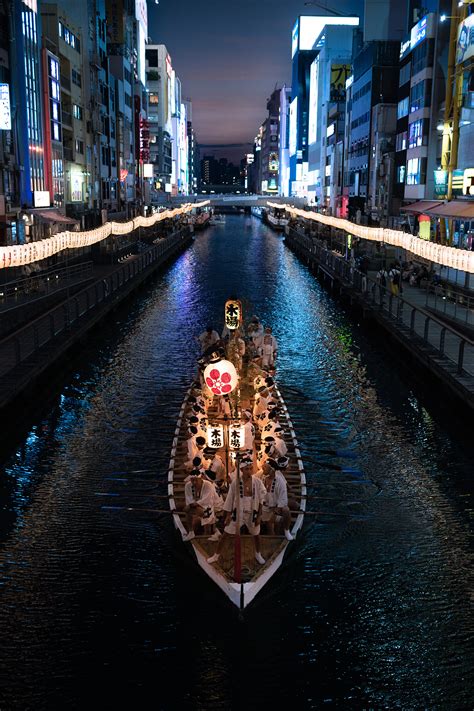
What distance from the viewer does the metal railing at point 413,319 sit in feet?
96.5

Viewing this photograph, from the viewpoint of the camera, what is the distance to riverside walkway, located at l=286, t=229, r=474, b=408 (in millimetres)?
27719

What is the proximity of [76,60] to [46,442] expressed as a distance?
78875mm

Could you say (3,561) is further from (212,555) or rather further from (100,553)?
(212,555)

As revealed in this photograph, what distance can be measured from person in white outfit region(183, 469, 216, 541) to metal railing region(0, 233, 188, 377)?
1405cm

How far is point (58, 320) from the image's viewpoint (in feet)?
123

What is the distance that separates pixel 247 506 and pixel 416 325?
24328 millimetres

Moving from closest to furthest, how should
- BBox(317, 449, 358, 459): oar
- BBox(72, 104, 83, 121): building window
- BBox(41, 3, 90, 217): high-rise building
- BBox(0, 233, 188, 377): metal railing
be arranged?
BBox(317, 449, 358, 459): oar < BBox(0, 233, 188, 377): metal railing < BBox(41, 3, 90, 217): high-rise building < BBox(72, 104, 83, 121): building window

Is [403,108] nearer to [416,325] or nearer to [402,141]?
[402,141]

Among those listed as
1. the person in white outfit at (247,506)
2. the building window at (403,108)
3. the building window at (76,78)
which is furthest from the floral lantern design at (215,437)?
the building window at (76,78)

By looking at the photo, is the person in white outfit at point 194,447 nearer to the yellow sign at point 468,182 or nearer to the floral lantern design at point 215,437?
the floral lantern design at point 215,437

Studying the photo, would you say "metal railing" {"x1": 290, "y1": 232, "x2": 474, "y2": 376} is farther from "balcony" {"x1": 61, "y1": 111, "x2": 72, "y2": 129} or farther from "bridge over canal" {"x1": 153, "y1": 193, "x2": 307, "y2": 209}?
"bridge over canal" {"x1": 153, "y1": 193, "x2": 307, "y2": 209}

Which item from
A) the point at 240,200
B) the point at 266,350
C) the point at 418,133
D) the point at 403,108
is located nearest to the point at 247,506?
the point at 266,350

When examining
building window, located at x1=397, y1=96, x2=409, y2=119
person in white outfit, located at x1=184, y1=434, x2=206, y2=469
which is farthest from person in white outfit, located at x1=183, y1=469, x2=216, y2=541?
building window, located at x1=397, y1=96, x2=409, y2=119

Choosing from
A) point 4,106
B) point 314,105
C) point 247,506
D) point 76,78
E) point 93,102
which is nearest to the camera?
point 247,506
